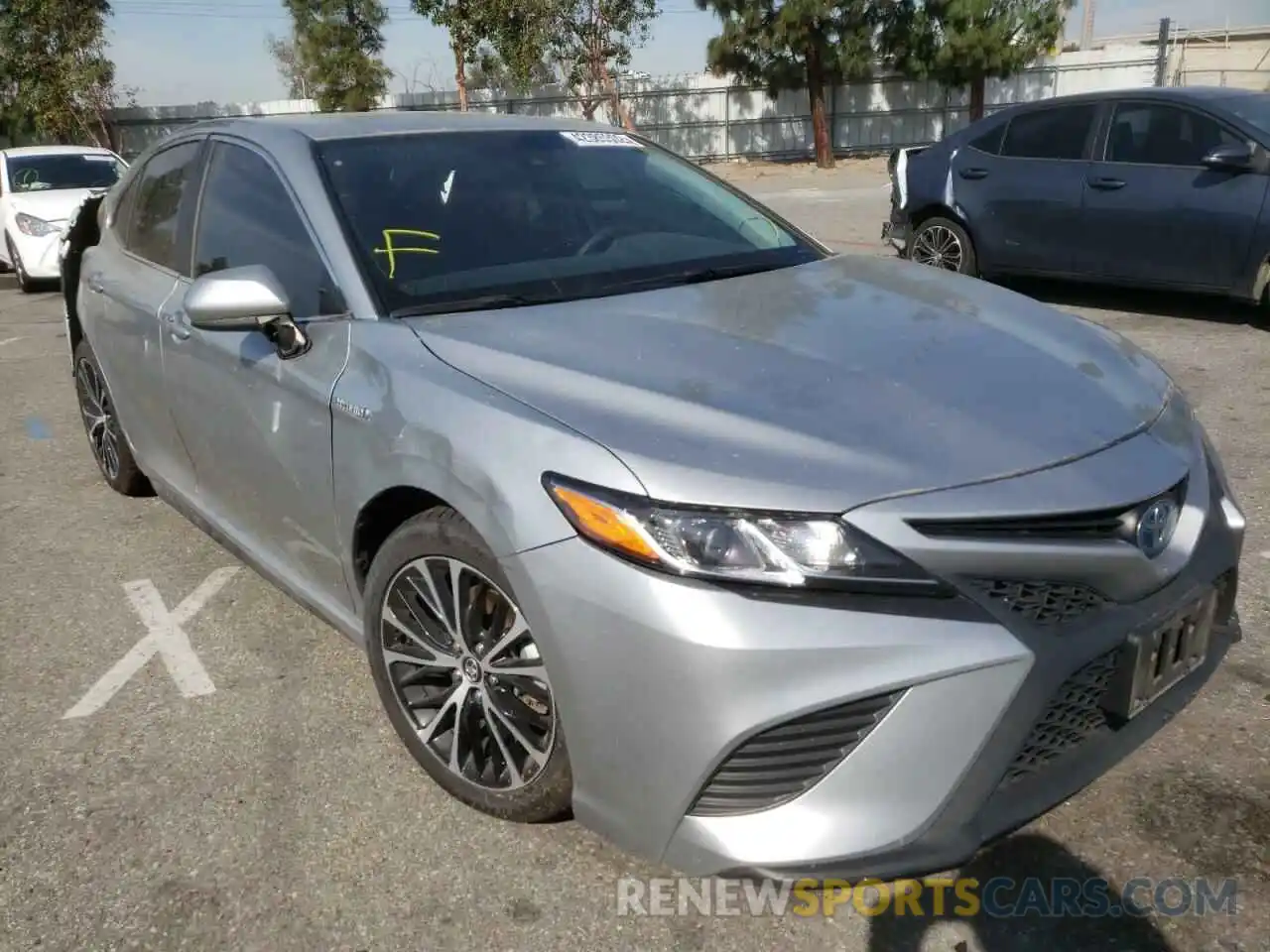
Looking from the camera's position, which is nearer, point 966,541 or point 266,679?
point 966,541

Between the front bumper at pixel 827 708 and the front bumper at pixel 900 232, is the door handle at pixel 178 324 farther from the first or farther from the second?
the front bumper at pixel 900 232

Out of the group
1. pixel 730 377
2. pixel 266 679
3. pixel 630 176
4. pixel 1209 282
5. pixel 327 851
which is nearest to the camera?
pixel 730 377

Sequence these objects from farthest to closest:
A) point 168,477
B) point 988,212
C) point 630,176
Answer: point 988,212, point 168,477, point 630,176

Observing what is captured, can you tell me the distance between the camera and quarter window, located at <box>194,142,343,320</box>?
2.92 meters

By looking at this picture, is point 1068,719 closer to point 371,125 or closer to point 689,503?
point 689,503

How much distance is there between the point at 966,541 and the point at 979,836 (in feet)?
1.69

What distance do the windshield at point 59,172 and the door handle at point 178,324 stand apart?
33.7 ft

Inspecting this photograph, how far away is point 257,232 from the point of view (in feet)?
10.6

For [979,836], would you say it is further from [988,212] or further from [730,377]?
[988,212]

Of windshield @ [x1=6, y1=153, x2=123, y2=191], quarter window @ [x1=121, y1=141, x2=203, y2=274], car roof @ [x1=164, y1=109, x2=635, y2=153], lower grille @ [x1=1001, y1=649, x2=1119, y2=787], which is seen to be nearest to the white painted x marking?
quarter window @ [x1=121, y1=141, x2=203, y2=274]

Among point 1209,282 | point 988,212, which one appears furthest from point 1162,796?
point 988,212

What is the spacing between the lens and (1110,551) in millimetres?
2027

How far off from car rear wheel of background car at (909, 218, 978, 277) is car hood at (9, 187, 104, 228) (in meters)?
8.62

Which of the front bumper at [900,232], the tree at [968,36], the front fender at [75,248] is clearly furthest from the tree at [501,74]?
the front fender at [75,248]
